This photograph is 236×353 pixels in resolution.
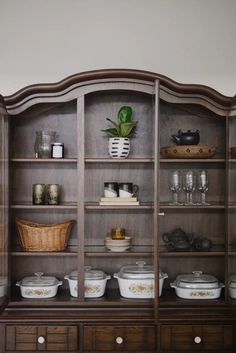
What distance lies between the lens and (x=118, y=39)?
274cm

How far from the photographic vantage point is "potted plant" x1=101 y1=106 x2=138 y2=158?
2.47 m

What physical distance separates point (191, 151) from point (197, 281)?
26.3 inches

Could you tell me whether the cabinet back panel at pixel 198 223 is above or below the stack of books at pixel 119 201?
below

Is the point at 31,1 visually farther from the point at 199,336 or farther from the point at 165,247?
the point at 199,336

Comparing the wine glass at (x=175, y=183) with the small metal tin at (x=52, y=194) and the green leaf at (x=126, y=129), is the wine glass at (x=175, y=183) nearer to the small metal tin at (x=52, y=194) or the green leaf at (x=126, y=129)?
the green leaf at (x=126, y=129)

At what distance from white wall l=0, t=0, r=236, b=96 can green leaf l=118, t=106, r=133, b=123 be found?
35 cm

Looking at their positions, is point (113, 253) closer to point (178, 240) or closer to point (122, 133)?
point (178, 240)

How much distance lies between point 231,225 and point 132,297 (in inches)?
24.5

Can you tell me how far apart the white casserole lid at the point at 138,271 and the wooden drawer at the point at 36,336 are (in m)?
0.37

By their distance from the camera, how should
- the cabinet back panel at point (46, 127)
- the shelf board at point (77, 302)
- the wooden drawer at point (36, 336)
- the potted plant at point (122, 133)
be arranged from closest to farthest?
the wooden drawer at point (36, 336), the shelf board at point (77, 302), the potted plant at point (122, 133), the cabinet back panel at point (46, 127)

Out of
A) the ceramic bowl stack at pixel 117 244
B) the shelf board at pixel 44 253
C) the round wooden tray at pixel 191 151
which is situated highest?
the round wooden tray at pixel 191 151

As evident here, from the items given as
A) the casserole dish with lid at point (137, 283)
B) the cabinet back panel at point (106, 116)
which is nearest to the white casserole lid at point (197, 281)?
the casserole dish with lid at point (137, 283)

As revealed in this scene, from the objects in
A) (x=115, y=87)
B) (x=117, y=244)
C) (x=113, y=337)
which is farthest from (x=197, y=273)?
(x=115, y=87)

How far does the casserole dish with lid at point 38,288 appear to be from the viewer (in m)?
2.43
